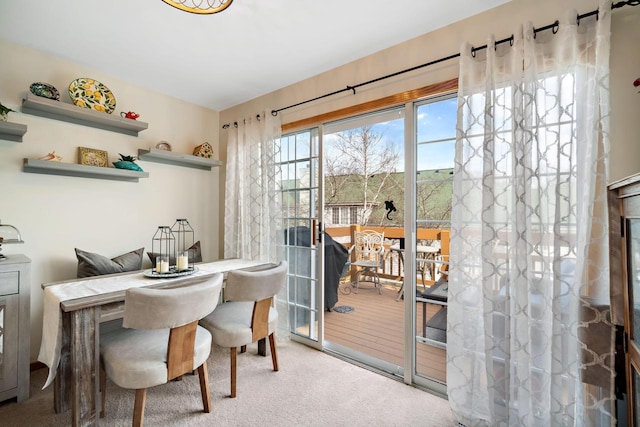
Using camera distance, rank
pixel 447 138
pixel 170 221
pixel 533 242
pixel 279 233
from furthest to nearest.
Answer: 1. pixel 170 221
2. pixel 279 233
3. pixel 447 138
4. pixel 533 242

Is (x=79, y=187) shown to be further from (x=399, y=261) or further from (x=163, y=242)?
(x=399, y=261)

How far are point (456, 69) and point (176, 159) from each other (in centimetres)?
282

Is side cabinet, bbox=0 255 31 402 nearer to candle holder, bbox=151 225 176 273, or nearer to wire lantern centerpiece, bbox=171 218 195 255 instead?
candle holder, bbox=151 225 176 273

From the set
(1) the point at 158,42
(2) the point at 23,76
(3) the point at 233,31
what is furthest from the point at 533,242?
(2) the point at 23,76

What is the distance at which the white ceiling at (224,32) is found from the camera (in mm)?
1904

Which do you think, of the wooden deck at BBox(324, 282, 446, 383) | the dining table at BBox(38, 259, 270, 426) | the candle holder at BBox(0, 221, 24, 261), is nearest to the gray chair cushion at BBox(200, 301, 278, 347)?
the dining table at BBox(38, 259, 270, 426)

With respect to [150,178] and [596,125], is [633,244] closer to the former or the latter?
[596,125]

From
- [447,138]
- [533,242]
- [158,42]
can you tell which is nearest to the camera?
[533,242]

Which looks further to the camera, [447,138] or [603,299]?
[447,138]

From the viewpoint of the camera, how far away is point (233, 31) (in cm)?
216

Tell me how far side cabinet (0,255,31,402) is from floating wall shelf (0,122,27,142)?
928mm

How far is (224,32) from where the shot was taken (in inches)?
85.4

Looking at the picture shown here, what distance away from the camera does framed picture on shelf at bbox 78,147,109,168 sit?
2631 mm

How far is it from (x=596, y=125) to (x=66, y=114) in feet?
12.2
